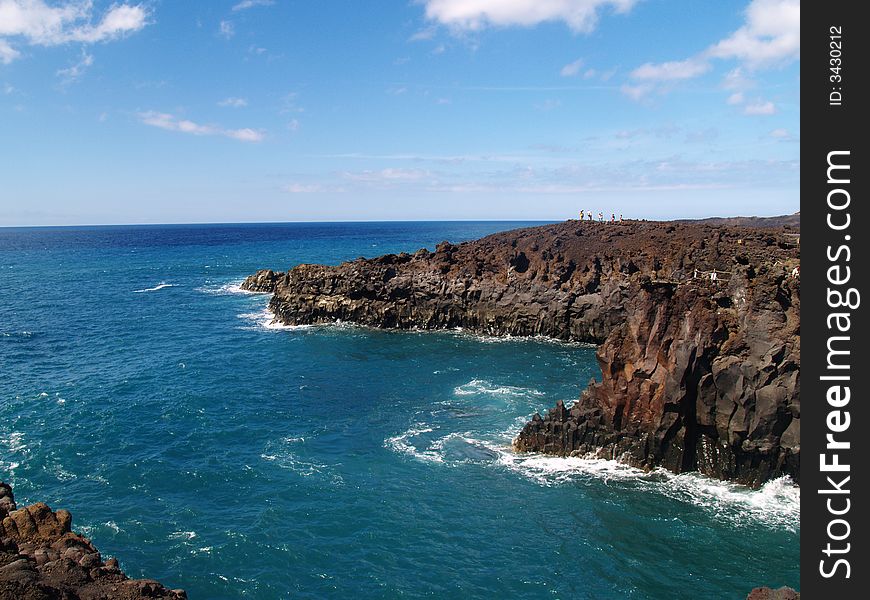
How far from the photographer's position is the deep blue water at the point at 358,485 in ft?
91.3

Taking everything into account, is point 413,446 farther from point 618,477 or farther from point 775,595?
point 775,595

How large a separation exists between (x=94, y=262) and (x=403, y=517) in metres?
176

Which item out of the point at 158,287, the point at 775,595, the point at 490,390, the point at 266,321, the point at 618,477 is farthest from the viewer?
the point at 158,287

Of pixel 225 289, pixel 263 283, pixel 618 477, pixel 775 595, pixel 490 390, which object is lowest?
pixel 618 477

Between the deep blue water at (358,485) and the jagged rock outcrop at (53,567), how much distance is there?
8.61m

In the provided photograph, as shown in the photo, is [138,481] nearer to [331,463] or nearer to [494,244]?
[331,463]

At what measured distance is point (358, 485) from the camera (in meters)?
36.3

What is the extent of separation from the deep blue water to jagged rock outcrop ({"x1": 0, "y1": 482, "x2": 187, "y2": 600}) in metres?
8.61

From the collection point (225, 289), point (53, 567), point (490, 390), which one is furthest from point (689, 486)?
point (225, 289)

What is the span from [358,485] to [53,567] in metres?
20.3

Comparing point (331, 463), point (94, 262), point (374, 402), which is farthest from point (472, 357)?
point (94, 262)

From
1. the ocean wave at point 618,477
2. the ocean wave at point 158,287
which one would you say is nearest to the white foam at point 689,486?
the ocean wave at point 618,477

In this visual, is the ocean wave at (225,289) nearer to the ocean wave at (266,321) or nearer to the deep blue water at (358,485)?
the ocean wave at (266,321)

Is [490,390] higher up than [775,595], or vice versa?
[775,595]
